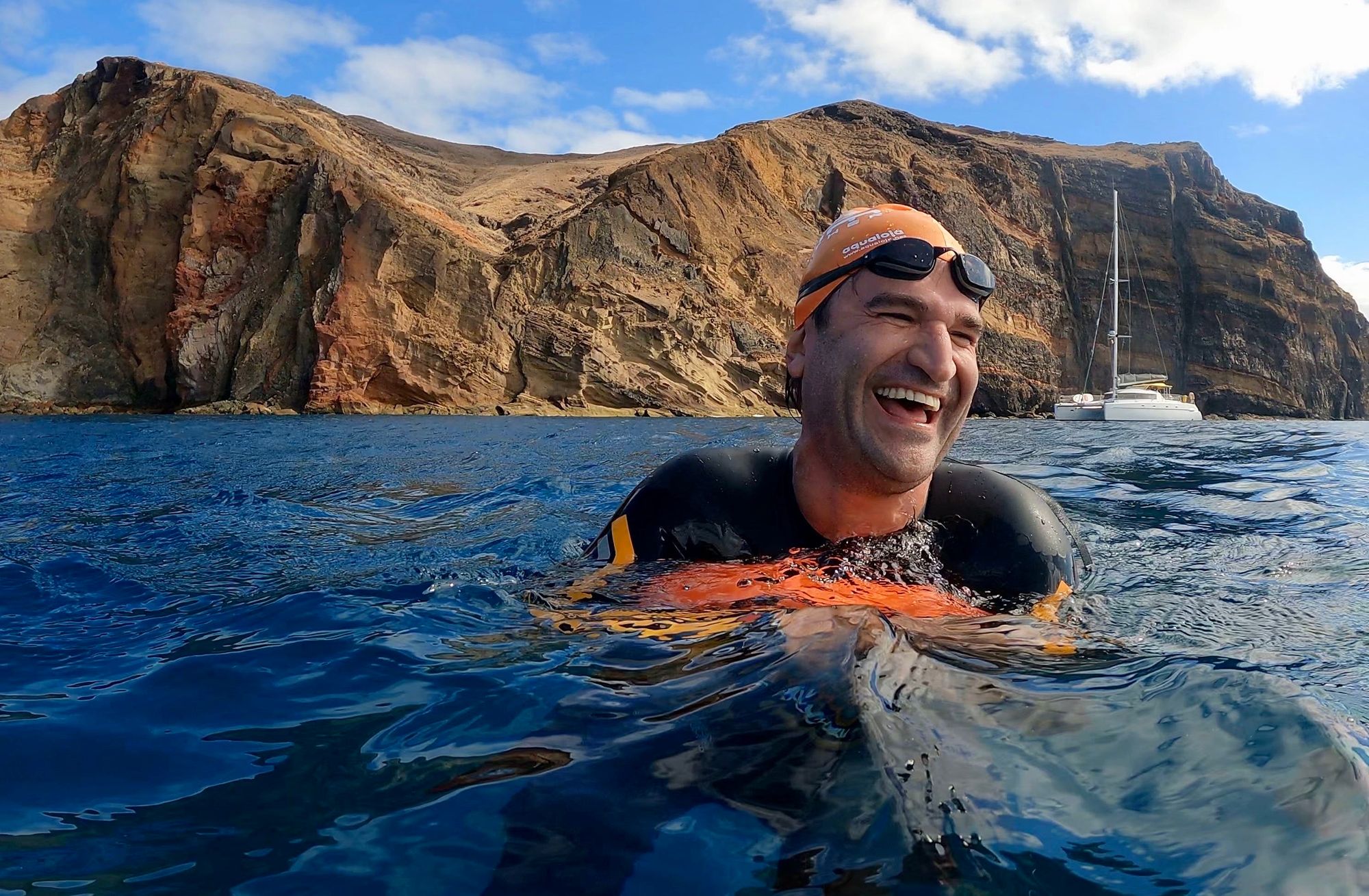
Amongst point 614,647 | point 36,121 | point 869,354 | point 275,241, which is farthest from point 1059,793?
point 36,121

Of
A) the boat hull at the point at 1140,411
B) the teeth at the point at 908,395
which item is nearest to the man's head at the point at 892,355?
the teeth at the point at 908,395

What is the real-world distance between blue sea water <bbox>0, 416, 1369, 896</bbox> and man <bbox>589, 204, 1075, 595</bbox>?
353 mm

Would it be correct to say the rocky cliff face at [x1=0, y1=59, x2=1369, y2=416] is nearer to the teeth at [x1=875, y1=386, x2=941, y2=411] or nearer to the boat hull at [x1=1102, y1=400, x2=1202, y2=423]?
the boat hull at [x1=1102, y1=400, x2=1202, y2=423]

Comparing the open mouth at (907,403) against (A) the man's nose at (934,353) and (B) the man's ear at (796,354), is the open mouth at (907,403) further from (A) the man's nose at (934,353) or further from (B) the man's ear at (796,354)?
(B) the man's ear at (796,354)

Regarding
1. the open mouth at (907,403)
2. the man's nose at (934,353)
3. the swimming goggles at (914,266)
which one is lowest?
the open mouth at (907,403)

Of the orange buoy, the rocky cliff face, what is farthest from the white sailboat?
the orange buoy

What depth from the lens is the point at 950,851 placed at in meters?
1.25

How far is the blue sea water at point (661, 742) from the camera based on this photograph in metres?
1.27

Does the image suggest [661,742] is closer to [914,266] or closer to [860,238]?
[914,266]

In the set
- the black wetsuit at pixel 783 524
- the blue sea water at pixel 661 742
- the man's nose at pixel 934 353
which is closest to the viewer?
the blue sea water at pixel 661 742

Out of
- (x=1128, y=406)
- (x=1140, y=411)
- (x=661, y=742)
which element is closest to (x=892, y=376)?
(x=661, y=742)

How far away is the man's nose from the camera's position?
105 inches

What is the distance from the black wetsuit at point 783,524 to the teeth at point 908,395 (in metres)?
0.44

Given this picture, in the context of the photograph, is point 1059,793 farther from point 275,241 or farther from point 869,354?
point 275,241
